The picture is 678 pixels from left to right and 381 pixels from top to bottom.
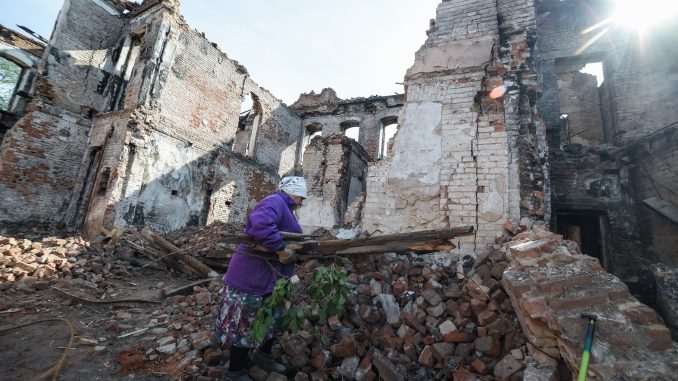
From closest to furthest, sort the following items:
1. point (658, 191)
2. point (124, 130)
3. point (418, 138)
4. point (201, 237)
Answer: point (418, 138) → point (658, 191) → point (201, 237) → point (124, 130)

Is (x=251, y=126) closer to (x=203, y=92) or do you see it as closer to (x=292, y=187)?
(x=203, y=92)

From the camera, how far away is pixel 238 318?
2.59m

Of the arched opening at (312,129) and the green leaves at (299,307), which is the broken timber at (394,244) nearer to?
the green leaves at (299,307)

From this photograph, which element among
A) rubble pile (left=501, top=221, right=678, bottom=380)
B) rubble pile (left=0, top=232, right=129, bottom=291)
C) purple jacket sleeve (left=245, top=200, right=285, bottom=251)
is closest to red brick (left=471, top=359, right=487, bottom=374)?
rubble pile (left=501, top=221, right=678, bottom=380)

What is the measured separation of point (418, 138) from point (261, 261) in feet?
9.99

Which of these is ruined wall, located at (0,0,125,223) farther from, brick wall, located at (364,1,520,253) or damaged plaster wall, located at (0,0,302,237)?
brick wall, located at (364,1,520,253)

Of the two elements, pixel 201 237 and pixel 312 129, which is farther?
pixel 312 129

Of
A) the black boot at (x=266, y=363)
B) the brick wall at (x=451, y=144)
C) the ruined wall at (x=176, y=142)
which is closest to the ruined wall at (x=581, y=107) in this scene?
the brick wall at (x=451, y=144)

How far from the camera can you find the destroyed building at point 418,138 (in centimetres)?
432

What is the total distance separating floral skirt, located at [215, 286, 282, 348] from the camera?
2.58m

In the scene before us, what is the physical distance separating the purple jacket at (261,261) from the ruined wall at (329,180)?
5.43 meters

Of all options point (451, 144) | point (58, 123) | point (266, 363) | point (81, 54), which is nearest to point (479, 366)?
point (266, 363)

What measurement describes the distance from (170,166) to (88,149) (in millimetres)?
2680

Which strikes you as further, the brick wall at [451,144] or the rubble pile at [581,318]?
the brick wall at [451,144]
